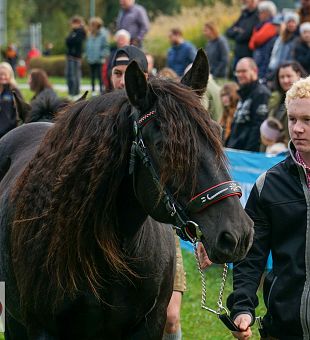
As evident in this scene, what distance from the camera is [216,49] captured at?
629 inches

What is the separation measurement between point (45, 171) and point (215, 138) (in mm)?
1030

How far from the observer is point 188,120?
391cm

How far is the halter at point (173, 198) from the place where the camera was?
377 centimetres

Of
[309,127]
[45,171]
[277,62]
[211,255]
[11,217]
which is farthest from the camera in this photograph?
[277,62]

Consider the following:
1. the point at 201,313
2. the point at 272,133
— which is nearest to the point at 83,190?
the point at 201,313

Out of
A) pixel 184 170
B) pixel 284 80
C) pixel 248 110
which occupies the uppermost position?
pixel 184 170

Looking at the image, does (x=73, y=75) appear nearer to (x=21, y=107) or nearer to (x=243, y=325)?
(x=21, y=107)

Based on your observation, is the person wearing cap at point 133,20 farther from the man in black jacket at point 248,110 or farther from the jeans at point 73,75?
the man in black jacket at point 248,110

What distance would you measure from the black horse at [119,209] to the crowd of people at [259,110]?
1.45 ft

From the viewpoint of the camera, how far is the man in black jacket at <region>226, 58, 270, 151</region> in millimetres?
10844

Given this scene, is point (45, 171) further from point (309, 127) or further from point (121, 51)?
point (121, 51)

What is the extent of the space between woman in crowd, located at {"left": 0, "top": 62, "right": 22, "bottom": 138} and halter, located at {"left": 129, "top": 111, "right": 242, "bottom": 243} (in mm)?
3743

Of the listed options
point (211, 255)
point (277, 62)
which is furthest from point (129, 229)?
point (277, 62)

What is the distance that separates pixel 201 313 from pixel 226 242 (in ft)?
14.6
